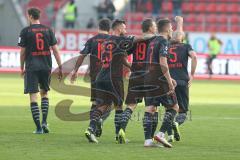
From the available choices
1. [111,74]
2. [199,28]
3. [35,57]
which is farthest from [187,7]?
[111,74]

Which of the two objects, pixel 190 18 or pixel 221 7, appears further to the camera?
pixel 221 7

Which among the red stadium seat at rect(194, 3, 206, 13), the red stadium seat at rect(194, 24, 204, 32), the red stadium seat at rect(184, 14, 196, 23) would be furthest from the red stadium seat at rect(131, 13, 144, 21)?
the red stadium seat at rect(194, 3, 206, 13)

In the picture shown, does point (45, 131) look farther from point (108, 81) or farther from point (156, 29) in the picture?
point (156, 29)

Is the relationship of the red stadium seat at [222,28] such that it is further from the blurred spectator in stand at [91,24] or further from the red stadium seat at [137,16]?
the blurred spectator in stand at [91,24]

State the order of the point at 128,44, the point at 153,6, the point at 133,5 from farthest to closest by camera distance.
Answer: the point at 133,5 → the point at 153,6 → the point at 128,44

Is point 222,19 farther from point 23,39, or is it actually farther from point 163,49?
point 163,49

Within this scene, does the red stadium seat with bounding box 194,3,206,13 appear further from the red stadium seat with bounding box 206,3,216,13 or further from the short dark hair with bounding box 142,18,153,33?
the short dark hair with bounding box 142,18,153,33

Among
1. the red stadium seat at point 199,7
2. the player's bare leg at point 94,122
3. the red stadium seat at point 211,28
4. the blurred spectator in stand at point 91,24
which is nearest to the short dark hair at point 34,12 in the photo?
the player's bare leg at point 94,122

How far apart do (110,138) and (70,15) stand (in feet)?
90.2

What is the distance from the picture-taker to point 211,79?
3706 cm

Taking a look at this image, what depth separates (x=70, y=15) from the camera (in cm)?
4188

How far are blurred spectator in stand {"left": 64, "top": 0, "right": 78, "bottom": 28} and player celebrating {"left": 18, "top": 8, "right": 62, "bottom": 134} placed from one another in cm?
2592

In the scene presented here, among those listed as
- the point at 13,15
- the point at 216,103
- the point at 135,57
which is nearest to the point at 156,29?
the point at 135,57

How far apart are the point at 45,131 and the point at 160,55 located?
11.3ft
